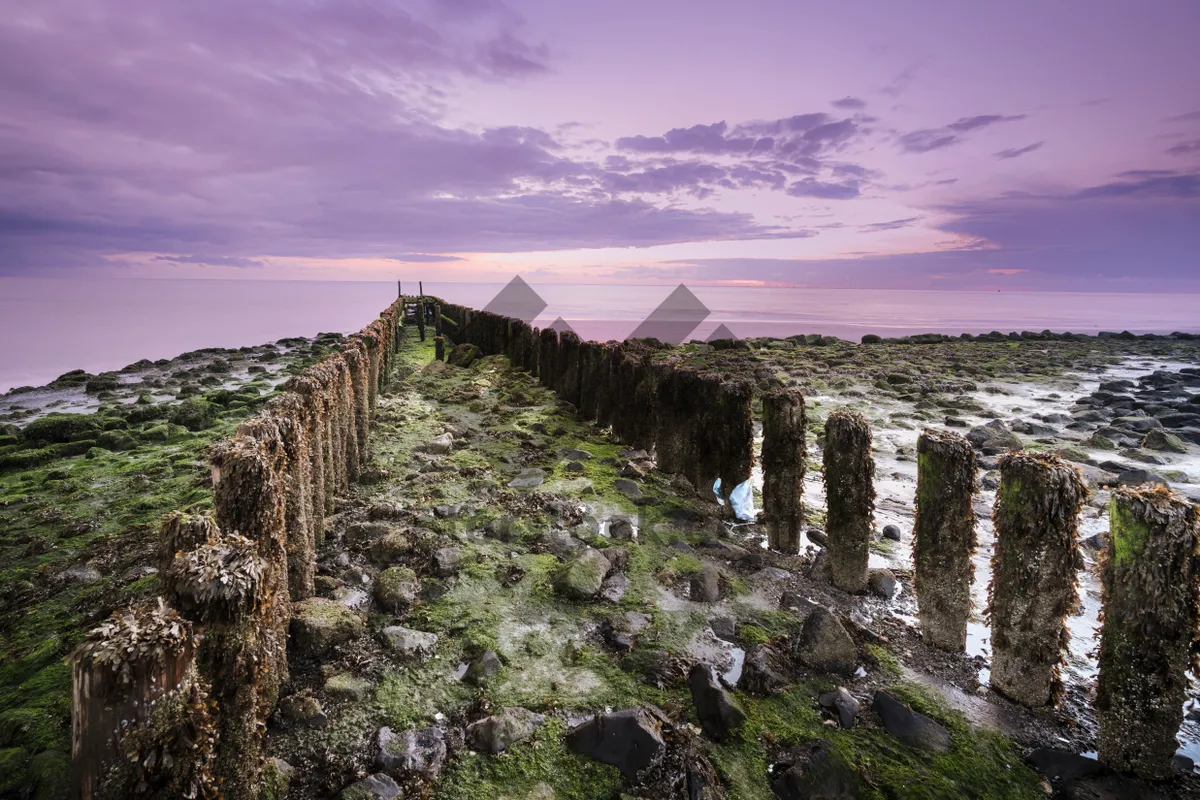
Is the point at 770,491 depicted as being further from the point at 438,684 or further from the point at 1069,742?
the point at 438,684

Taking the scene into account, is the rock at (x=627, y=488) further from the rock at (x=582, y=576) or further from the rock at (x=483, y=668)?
the rock at (x=483, y=668)

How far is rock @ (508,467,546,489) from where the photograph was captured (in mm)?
7539

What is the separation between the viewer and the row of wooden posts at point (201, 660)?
1960 millimetres

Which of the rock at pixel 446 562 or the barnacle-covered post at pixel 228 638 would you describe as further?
the rock at pixel 446 562

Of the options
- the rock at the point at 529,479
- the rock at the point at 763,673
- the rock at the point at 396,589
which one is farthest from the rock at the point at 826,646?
the rock at the point at 529,479

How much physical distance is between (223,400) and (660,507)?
13.1m

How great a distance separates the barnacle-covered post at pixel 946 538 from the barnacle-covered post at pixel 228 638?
4498mm

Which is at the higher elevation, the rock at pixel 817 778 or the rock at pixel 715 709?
the rock at pixel 715 709

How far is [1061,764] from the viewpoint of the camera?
3189mm

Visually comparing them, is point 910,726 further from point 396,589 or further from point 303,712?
point 396,589

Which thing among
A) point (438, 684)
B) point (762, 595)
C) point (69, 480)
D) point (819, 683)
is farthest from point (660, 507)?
point (69, 480)

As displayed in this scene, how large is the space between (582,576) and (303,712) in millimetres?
2343

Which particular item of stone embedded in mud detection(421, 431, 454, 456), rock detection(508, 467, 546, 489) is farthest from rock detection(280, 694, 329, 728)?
stone embedded in mud detection(421, 431, 454, 456)

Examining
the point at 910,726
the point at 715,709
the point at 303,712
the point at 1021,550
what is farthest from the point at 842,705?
the point at 303,712
